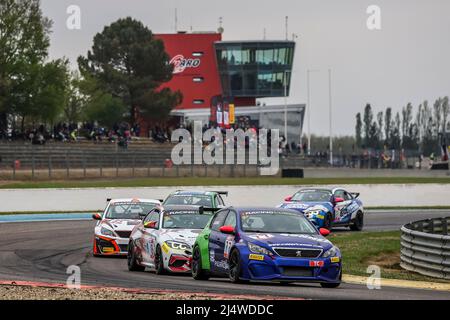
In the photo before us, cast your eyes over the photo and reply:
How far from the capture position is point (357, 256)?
25.0 metres

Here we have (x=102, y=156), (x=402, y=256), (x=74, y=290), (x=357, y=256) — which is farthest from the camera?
(x=102, y=156)

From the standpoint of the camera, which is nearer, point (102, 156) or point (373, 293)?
point (373, 293)

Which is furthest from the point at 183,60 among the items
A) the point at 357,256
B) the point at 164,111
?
the point at 357,256

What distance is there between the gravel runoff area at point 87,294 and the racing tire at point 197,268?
289 centimetres

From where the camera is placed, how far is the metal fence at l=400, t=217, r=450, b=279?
67.5ft

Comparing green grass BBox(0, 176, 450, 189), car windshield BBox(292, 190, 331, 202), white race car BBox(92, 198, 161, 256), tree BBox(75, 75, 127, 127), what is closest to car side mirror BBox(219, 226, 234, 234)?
white race car BBox(92, 198, 161, 256)

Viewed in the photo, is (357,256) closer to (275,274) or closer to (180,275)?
(180,275)

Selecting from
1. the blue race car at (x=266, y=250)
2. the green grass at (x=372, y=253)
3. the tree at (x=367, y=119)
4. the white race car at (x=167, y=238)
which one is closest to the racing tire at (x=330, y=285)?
the blue race car at (x=266, y=250)

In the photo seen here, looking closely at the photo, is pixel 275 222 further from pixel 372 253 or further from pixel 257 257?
pixel 372 253

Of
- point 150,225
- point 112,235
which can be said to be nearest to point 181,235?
point 150,225

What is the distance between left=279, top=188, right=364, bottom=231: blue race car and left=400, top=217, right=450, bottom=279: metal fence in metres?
9.00

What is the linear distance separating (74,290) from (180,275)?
15.1ft

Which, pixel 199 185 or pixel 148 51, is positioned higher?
pixel 148 51

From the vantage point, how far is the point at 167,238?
19.7 meters
